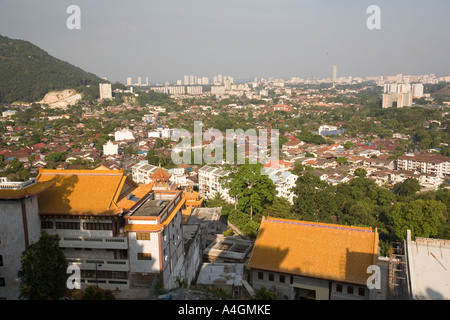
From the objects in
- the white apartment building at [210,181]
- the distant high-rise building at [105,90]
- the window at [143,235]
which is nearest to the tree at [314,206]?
the white apartment building at [210,181]

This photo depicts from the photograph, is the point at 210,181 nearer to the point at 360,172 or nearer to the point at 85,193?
the point at 360,172

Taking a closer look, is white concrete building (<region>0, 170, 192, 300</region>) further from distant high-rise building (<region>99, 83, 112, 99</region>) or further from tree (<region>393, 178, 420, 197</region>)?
distant high-rise building (<region>99, 83, 112, 99</region>)

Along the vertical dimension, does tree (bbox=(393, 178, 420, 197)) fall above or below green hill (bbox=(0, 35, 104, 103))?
below

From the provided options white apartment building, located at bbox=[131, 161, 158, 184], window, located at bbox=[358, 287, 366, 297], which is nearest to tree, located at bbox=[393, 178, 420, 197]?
white apartment building, located at bbox=[131, 161, 158, 184]

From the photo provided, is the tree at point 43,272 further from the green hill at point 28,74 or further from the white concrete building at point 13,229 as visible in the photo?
the green hill at point 28,74

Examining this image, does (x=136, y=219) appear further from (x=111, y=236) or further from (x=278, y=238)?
(x=278, y=238)
